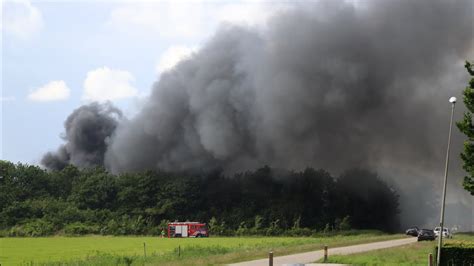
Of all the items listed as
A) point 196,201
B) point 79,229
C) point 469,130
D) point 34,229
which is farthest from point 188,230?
point 469,130

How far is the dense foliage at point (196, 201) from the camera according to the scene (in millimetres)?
95000

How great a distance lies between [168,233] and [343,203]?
103 ft

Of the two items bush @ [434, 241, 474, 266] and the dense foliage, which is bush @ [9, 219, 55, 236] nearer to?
the dense foliage

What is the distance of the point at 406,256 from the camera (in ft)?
121

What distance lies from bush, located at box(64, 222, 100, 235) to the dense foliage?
21 centimetres

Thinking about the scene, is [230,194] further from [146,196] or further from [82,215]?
[82,215]

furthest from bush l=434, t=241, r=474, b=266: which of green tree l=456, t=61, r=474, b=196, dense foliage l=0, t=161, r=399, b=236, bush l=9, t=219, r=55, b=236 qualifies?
bush l=9, t=219, r=55, b=236

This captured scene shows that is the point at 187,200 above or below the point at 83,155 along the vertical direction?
below

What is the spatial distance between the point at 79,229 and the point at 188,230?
1611cm

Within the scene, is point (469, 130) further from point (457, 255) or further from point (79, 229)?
point (79, 229)

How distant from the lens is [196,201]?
341 ft

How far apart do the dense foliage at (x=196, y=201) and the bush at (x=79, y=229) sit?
0.70 feet

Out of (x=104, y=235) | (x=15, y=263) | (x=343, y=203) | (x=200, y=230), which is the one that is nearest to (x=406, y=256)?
(x=15, y=263)

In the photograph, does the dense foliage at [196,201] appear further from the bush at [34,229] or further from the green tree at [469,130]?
the green tree at [469,130]
